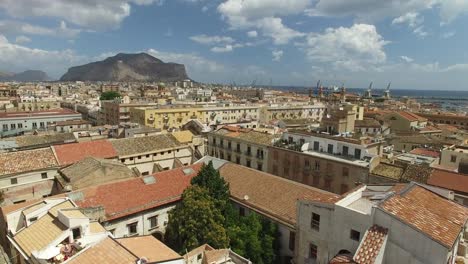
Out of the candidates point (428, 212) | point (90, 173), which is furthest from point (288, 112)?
point (428, 212)

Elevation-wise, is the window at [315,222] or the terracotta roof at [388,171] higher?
the terracotta roof at [388,171]

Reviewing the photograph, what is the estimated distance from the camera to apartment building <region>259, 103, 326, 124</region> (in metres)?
108

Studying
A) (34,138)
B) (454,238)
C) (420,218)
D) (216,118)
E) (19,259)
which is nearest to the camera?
(454,238)

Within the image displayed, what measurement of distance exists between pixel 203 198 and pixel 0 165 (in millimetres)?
24669

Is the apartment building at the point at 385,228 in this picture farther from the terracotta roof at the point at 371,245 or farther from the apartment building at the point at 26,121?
the apartment building at the point at 26,121

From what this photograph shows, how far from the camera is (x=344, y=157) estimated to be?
39062 millimetres

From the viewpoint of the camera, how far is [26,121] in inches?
3034

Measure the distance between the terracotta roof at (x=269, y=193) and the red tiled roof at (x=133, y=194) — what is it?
6248 millimetres

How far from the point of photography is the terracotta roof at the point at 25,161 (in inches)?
1344

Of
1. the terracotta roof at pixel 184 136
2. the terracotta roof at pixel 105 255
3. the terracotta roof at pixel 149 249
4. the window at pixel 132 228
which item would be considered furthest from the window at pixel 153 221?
the terracotta roof at pixel 184 136

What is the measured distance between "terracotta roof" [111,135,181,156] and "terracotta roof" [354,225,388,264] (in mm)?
35146

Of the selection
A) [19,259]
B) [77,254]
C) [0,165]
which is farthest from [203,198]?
[0,165]

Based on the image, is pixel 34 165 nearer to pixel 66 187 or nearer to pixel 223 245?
pixel 66 187

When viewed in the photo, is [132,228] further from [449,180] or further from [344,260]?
[449,180]
